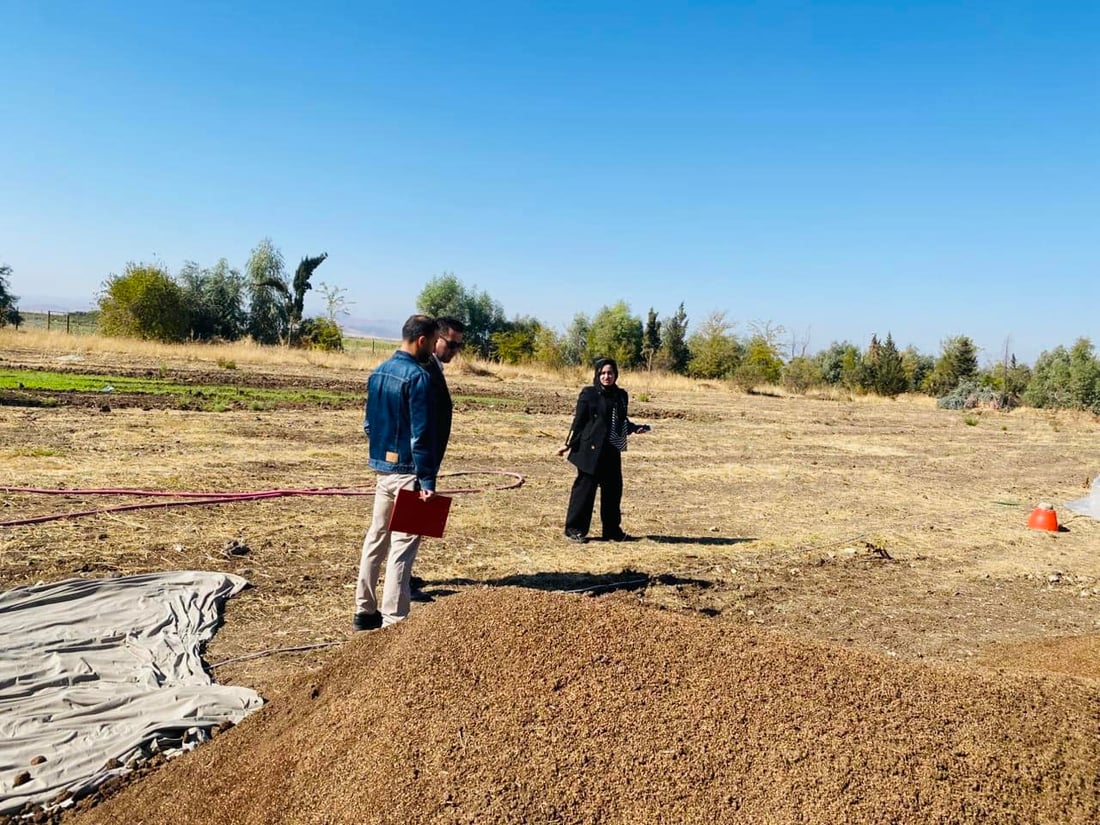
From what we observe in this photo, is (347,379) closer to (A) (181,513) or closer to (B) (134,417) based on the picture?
(B) (134,417)

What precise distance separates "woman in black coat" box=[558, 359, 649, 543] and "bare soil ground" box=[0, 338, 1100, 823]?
0.35 meters

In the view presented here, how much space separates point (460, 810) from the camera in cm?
255

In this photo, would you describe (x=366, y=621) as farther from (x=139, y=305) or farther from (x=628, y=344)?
(x=628, y=344)

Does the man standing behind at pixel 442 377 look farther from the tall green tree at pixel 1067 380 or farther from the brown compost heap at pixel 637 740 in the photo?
the tall green tree at pixel 1067 380

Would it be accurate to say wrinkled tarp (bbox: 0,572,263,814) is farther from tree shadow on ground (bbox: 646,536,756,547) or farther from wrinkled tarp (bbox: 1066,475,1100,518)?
wrinkled tarp (bbox: 1066,475,1100,518)

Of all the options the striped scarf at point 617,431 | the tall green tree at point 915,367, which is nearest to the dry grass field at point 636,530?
the striped scarf at point 617,431

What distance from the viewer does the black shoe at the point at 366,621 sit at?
4.67 metres

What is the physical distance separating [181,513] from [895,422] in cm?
2518

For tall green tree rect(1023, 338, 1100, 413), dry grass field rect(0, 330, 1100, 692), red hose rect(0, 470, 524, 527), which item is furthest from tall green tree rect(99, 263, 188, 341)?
tall green tree rect(1023, 338, 1100, 413)

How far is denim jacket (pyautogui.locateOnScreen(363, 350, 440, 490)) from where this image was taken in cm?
453

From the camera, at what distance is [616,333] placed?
194ft

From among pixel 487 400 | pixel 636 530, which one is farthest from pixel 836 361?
pixel 636 530

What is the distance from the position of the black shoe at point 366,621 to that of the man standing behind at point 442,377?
1.71 feet

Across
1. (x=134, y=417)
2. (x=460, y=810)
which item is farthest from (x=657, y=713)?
(x=134, y=417)
